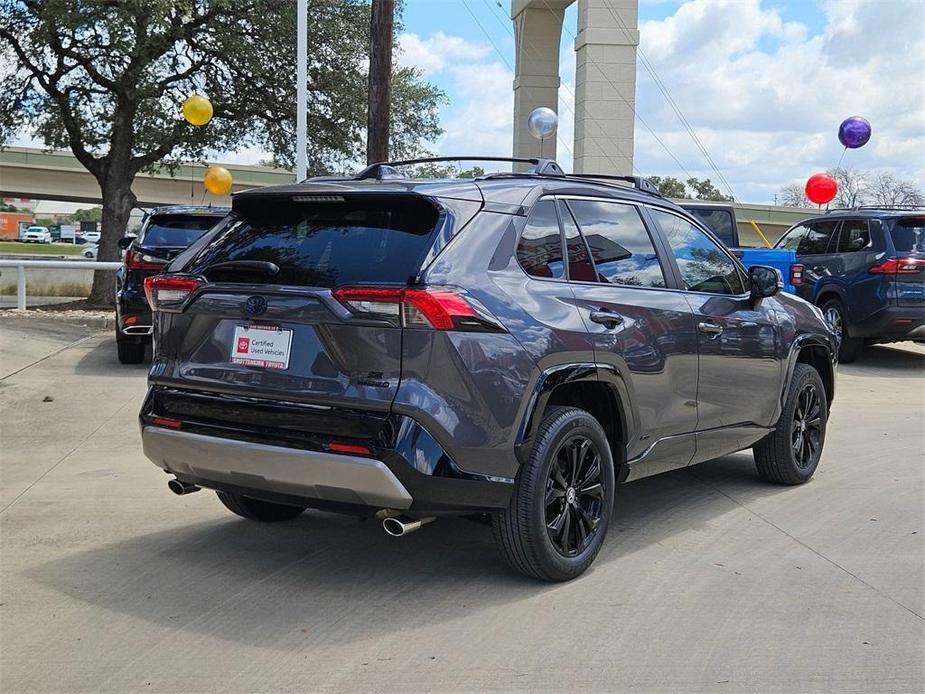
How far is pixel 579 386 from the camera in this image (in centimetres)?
492

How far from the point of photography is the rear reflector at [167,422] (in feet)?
15.0

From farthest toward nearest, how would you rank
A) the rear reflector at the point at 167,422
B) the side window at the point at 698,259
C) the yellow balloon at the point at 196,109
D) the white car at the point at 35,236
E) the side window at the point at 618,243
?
1. the white car at the point at 35,236
2. the yellow balloon at the point at 196,109
3. the side window at the point at 698,259
4. the side window at the point at 618,243
5. the rear reflector at the point at 167,422

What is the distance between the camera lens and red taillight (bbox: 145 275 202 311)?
4.64 metres

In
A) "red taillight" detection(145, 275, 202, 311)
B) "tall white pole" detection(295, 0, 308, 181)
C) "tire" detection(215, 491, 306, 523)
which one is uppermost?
"tall white pole" detection(295, 0, 308, 181)

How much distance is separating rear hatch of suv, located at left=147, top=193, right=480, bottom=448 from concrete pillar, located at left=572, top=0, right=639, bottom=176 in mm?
19653

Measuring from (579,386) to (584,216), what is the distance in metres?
0.85

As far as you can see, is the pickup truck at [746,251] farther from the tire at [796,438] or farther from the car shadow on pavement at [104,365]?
the car shadow on pavement at [104,365]

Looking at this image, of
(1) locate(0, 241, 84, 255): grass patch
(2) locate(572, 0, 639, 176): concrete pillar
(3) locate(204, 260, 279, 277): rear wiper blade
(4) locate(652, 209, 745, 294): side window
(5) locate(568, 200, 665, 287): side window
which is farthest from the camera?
(1) locate(0, 241, 84, 255): grass patch

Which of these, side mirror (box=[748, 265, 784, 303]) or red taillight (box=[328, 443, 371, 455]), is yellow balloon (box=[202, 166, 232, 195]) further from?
red taillight (box=[328, 443, 371, 455])

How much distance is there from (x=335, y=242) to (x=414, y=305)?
1.87 feet

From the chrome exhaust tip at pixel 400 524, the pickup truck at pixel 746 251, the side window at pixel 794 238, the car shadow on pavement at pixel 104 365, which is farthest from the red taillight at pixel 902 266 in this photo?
the chrome exhaust tip at pixel 400 524

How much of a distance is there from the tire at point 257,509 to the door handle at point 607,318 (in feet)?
6.36

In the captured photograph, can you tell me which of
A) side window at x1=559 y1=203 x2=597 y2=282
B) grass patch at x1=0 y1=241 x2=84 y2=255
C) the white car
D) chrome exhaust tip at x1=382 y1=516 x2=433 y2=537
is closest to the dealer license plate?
chrome exhaust tip at x1=382 y1=516 x2=433 y2=537

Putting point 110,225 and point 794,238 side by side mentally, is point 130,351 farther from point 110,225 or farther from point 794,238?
point 110,225
